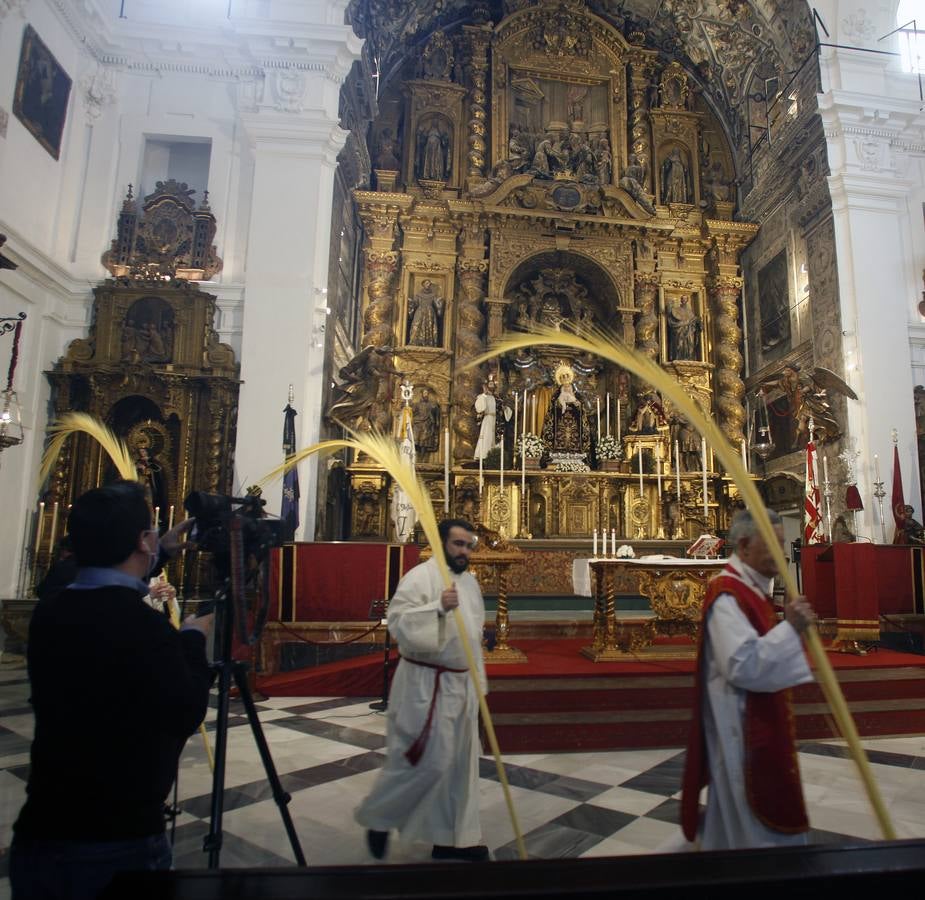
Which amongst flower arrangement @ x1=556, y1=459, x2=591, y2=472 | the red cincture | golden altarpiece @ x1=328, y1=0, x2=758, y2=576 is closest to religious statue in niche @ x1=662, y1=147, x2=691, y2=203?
golden altarpiece @ x1=328, y1=0, x2=758, y2=576

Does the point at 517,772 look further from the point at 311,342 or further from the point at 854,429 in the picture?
the point at 854,429

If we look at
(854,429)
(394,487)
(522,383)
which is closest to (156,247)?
(394,487)

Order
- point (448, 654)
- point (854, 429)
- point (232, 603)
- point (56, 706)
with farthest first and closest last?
point (854, 429) < point (448, 654) < point (232, 603) < point (56, 706)

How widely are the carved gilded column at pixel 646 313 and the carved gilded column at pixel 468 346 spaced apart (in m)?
3.50

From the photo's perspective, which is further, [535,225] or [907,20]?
[535,225]

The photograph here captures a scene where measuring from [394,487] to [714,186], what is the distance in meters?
11.2

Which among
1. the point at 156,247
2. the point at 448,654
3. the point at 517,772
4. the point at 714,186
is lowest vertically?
the point at 517,772

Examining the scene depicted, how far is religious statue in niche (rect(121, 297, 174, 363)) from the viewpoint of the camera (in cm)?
991

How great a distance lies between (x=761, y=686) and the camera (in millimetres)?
2299

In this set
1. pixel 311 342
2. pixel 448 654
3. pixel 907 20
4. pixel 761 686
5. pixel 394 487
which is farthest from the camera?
pixel 907 20

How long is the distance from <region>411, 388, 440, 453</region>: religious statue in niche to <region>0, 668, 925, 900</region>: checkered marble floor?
8.39m

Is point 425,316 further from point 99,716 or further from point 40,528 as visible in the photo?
point 99,716

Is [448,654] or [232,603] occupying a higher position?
[232,603]

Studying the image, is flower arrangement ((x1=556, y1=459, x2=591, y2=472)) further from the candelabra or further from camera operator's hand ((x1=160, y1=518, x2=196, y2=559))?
camera operator's hand ((x1=160, y1=518, x2=196, y2=559))
